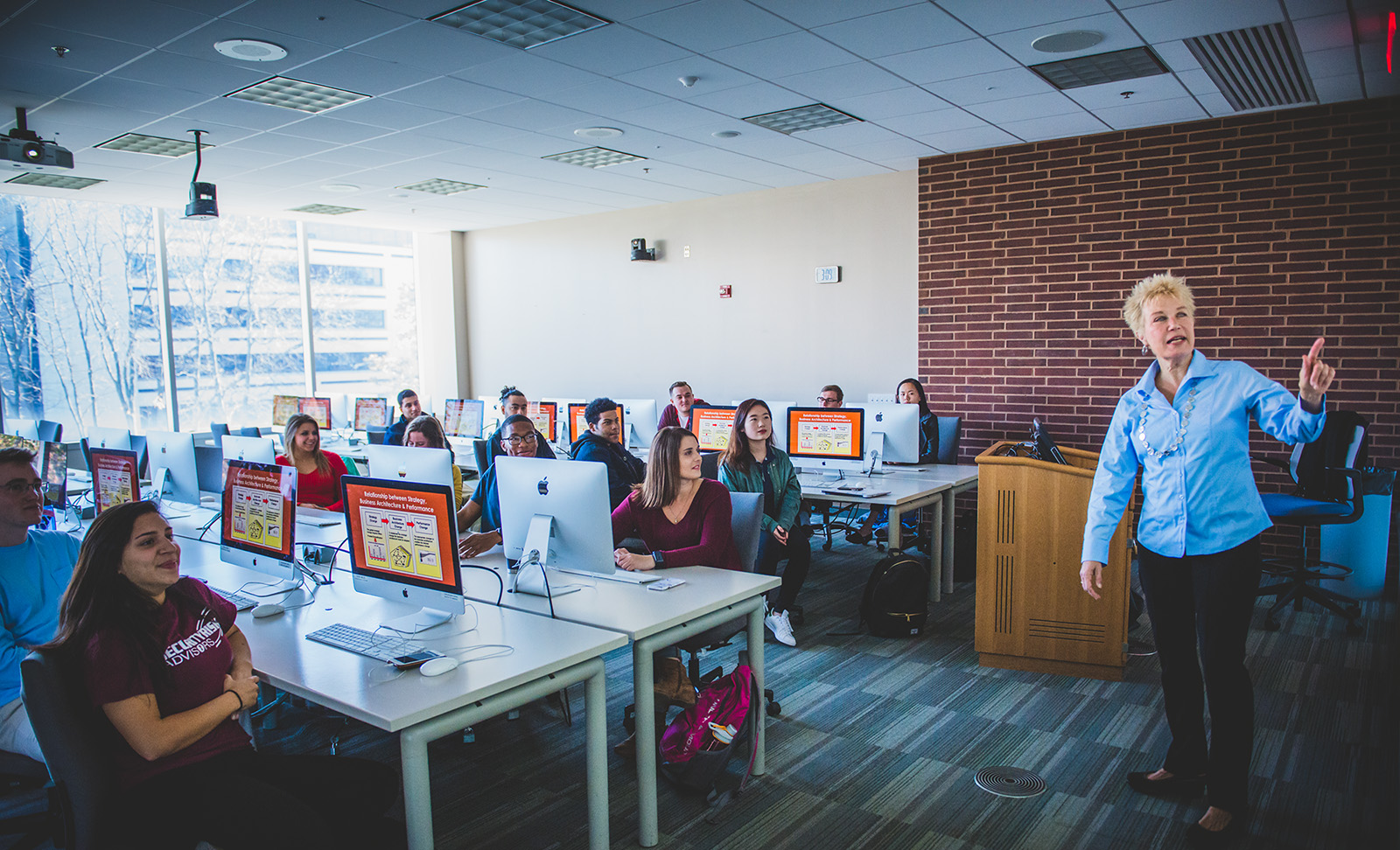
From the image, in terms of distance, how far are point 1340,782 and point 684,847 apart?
2.24 m

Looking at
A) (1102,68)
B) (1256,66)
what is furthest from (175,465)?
(1256,66)

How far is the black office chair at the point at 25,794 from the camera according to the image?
2375 mm

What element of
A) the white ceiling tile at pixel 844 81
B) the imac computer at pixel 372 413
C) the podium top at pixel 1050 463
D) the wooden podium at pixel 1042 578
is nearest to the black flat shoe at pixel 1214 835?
the wooden podium at pixel 1042 578

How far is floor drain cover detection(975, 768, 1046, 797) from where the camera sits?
2863 millimetres

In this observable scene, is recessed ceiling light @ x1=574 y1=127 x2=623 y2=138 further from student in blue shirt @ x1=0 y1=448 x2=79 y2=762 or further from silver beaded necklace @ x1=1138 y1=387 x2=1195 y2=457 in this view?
silver beaded necklace @ x1=1138 y1=387 x2=1195 y2=457

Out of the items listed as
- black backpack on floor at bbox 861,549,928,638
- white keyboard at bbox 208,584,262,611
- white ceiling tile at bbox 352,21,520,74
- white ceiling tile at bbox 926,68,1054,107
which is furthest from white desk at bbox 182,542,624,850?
white ceiling tile at bbox 926,68,1054,107

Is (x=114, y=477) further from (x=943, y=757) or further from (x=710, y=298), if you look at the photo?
(x=710, y=298)

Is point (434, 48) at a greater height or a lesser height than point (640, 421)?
greater

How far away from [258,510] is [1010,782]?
280 centimetres

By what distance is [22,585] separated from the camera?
2535mm

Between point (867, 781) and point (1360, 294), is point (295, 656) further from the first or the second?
point (1360, 294)

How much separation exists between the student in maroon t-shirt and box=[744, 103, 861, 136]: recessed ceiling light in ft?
14.4

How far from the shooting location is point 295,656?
2346 mm

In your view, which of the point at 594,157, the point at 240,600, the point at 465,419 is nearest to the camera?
the point at 240,600
